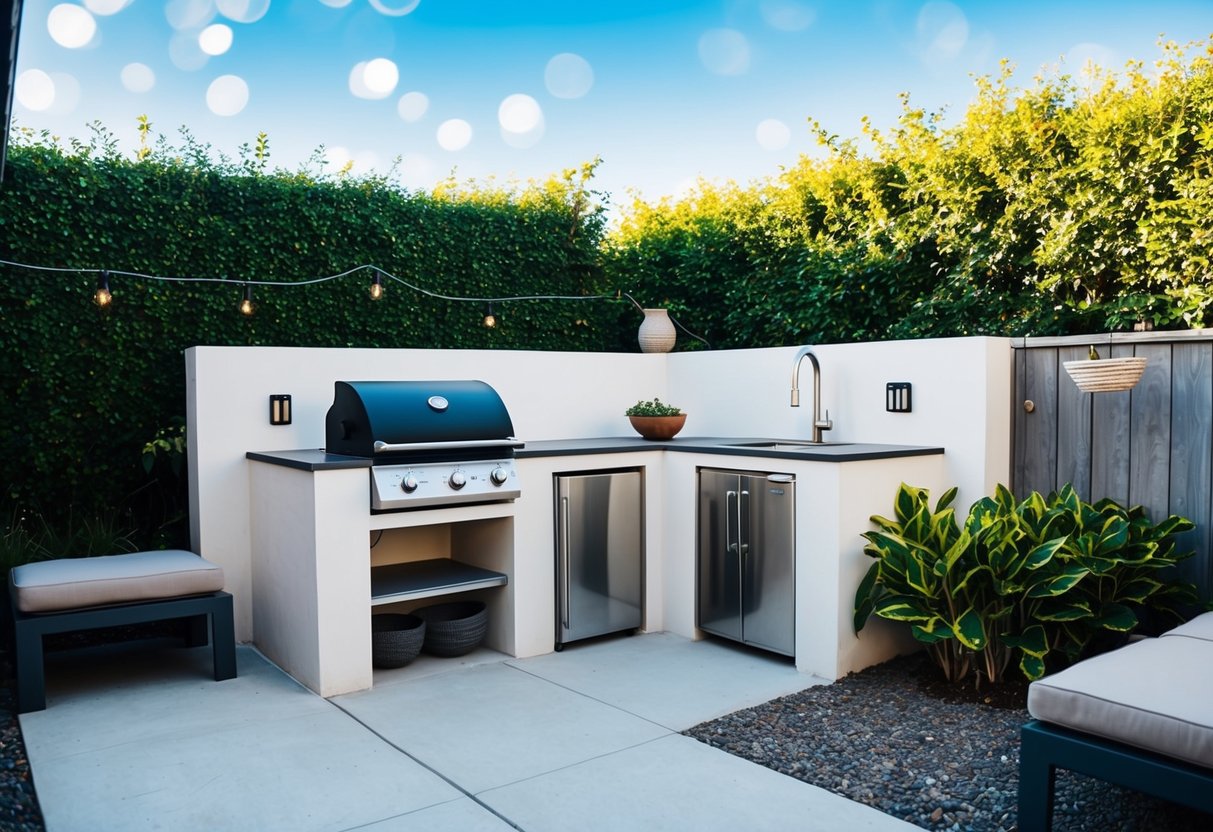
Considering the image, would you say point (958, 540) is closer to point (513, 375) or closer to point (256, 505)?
point (513, 375)

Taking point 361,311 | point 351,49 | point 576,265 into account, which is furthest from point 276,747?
point 351,49

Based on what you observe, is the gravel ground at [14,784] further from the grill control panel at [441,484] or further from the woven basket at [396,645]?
the grill control panel at [441,484]

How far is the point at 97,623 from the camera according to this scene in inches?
147

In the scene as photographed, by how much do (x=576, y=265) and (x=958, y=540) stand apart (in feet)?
12.8

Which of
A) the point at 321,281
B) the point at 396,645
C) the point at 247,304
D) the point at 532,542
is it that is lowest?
the point at 396,645

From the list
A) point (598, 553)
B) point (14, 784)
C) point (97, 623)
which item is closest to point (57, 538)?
point (97, 623)

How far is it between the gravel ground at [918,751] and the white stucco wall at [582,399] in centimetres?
88

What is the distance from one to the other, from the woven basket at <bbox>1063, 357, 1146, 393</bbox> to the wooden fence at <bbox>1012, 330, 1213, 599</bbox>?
334 millimetres

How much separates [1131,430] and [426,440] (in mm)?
3173

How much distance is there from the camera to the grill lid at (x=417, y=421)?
3.94 meters

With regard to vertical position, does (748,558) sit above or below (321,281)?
below

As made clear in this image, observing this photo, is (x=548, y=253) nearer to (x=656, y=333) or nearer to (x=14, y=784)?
(x=656, y=333)

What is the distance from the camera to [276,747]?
3.25 meters

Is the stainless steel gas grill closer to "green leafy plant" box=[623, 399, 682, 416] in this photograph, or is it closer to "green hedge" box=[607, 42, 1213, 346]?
"green leafy plant" box=[623, 399, 682, 416]
